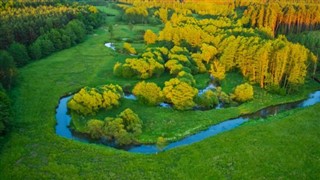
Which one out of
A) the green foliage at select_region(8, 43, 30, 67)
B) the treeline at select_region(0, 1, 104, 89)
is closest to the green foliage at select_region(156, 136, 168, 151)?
the treeline at select_region(0, 1, 104, 89)

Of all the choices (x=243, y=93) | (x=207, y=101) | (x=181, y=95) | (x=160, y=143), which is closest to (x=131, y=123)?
(x=160, y=143)

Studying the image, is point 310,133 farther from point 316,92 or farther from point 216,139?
point 316,92

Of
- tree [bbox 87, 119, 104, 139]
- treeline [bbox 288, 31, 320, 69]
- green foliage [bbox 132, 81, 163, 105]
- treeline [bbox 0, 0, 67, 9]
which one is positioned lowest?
tree [bbox 87, 119, 104, 139]

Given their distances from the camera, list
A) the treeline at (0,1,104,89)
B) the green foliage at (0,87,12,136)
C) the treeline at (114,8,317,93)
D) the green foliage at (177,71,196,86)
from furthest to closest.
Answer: the treeline at (0,1,104,89), the treeline at (114,8,317,93), the green foliage at (177,71,196,86), the green foliage at (0,87,12,136)

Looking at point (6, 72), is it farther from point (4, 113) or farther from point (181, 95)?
point (181, 95)

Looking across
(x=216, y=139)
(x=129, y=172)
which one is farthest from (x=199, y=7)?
(x=129, y=172)

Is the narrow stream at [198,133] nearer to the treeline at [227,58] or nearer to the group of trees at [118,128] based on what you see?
the group of trees at [118,128]

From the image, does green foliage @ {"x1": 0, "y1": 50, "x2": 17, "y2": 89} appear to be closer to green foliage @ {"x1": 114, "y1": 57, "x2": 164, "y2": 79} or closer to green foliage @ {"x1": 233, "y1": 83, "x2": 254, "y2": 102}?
green foliage @ {"x1": 114, "y1": 57, "x2": 164, "y2": 79}
